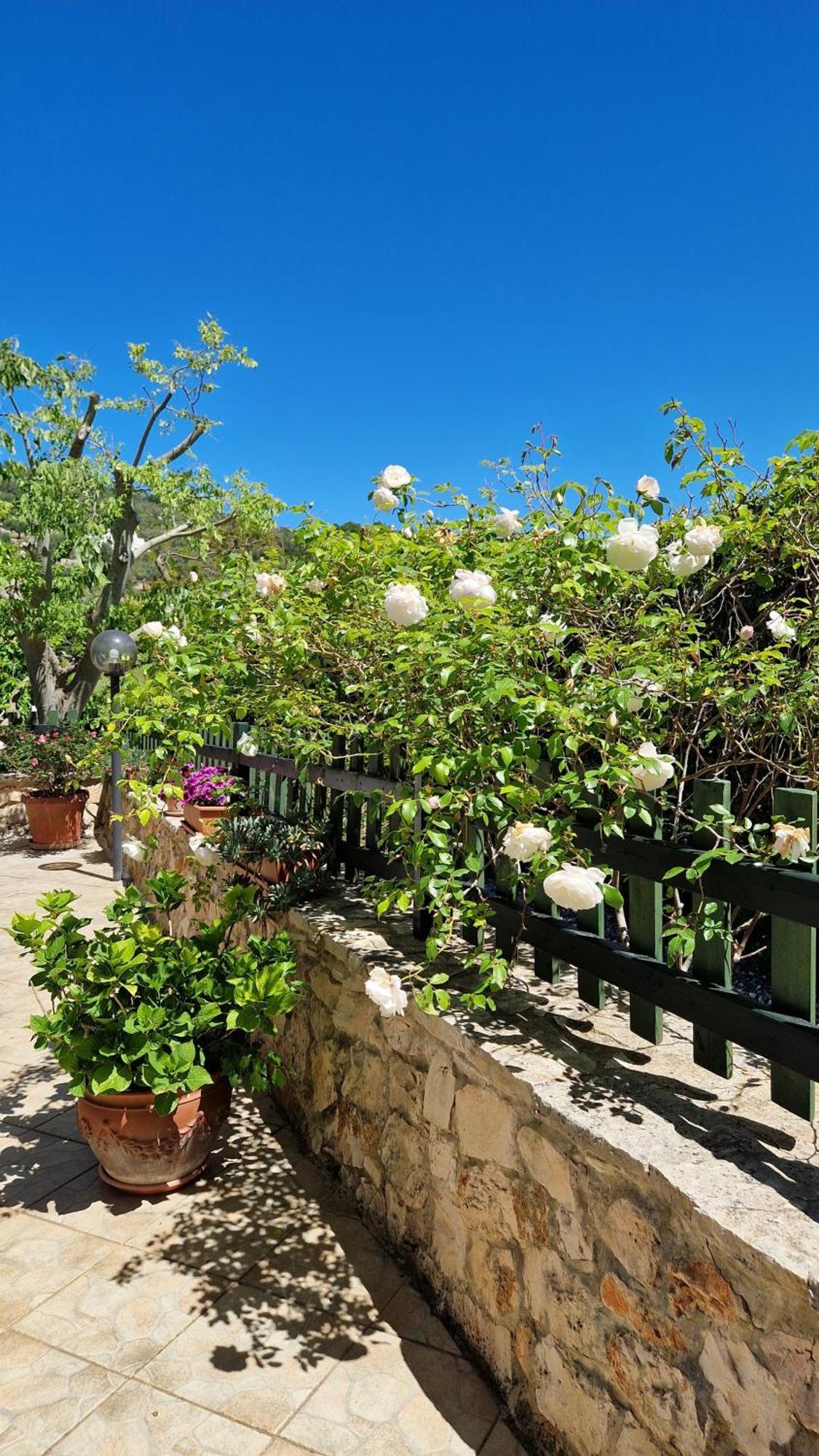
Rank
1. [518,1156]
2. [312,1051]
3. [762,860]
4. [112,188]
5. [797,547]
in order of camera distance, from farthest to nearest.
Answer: [112,188]
[312,1051]
[797,547]
[518,1156]
[762,860]

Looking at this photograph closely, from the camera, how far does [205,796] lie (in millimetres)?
4453

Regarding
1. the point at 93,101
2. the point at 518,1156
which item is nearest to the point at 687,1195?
the point at 518,1156

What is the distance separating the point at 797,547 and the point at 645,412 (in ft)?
2.62

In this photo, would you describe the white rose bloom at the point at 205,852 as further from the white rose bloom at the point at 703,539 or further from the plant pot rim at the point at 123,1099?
the white rose bloom at the point at 703,539

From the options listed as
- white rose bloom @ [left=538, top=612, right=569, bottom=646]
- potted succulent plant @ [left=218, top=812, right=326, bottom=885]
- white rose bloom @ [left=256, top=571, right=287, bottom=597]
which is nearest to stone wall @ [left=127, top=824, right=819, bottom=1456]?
potted succulent plant @ [left=218, top=812, right=326, bottom=885]

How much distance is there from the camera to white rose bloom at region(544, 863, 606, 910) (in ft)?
5.10

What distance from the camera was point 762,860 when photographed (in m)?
1.54

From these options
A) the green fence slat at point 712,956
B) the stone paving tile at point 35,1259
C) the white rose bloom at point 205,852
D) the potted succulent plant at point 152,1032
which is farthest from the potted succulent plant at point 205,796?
the green fence slat at point 712,956

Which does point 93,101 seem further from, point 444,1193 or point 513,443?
point 444,1193

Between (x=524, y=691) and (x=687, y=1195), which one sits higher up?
(x=524, y=691)

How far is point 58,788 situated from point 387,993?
812cm

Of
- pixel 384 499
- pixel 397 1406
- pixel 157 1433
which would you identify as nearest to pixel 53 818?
pixel 384 499

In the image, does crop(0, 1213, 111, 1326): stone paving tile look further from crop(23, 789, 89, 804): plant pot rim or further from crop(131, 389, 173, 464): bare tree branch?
crop(131, 389, 173, 464): bare tree branch

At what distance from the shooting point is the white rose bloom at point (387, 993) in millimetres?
1762
